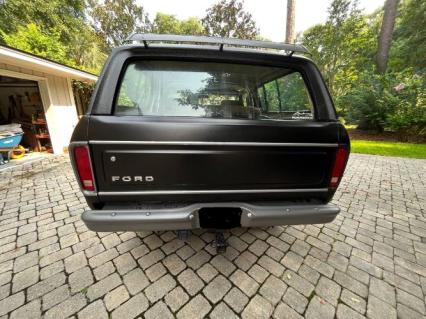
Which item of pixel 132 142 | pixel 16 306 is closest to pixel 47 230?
pixel 16 306

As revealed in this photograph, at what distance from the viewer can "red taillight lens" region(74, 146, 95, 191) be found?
57.6 inches

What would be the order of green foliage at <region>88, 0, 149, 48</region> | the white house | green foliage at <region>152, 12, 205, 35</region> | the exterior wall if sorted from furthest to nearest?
green foliage at <region>152, 12, 205, 35</region>
green foliage at <region>88, 0, 149, 48</region>
the exterior wall
the white house

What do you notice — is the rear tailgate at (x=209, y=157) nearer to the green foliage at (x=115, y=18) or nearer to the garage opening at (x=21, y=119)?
the garage opening at (x=21, y=119)

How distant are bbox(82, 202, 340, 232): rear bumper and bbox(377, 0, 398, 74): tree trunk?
1305 centimetres

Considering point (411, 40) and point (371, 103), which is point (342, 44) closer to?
point (371, 103)

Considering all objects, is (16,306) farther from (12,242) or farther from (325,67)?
(325,67)

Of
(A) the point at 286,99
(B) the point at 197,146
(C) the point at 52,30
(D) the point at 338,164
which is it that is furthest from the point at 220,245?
(C) the point at 52,30

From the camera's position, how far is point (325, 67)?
560 inches

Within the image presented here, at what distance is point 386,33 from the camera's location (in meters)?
10.3

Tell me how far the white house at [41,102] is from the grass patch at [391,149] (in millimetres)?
10693

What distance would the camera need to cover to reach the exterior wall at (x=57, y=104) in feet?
20.4

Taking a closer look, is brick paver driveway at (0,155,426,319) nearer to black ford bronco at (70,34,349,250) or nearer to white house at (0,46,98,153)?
black ford bronco at (70,34,349,250)

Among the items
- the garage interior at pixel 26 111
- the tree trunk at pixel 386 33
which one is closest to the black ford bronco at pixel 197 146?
the garage interior at pixel 26 111

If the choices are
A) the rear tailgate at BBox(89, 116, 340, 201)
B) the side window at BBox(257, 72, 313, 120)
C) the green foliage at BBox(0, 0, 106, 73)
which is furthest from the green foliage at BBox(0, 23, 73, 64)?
the side window at BBox(257, 72, 313, 120)
